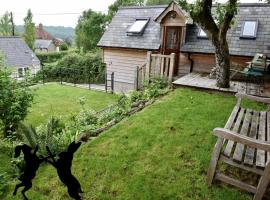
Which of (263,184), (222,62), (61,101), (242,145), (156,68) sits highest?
(222,62)

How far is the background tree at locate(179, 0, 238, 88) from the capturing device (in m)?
6.61

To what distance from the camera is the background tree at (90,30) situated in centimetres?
2494

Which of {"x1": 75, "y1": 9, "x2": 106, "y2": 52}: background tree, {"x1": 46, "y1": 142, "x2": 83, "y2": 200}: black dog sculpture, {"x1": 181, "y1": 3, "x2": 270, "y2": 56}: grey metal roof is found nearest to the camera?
{"x1": 46, "y1": 142, "x2": 83, "y2": 200}: black dog sculpture

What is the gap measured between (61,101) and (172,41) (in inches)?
232

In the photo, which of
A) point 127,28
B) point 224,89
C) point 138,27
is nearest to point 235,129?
point 224,89

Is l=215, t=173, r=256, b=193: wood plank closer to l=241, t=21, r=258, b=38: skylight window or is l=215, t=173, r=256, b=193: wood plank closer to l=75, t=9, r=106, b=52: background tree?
l=241, t=21, r=258, b=38: skylight window

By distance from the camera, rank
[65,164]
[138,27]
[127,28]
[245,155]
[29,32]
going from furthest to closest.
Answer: [29,32], [127,28], [138,27], [245,155], [65,164]

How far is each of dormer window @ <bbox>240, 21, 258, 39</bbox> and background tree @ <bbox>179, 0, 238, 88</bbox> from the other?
12.2 ft

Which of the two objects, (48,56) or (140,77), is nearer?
(140,77)

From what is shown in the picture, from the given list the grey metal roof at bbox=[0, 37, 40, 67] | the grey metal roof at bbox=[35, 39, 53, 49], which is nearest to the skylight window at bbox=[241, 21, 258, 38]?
the grey metal roof at bbox=[0, 37, 40, 67]

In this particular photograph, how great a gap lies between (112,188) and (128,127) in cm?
194

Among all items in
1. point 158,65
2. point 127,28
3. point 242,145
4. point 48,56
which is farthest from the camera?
point 48,56

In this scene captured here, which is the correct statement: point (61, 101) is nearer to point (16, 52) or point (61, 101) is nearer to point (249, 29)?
point (249, 29)

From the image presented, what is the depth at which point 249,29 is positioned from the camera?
1046cm
